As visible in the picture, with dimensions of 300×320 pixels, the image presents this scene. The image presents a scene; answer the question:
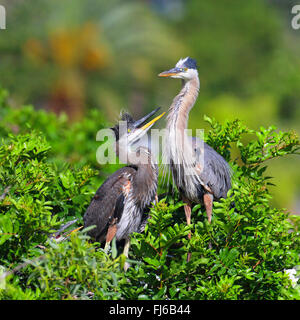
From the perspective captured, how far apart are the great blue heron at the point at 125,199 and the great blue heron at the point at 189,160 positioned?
284mm

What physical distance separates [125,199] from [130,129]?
2.73 ft

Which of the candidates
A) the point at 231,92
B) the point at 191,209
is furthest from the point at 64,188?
the point at 231,92

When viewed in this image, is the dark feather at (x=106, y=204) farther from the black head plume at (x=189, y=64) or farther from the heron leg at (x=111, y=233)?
the black head plume at (x=189, y=64)

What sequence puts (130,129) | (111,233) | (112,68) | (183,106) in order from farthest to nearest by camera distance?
(112,68) → (130,129) → (111,233) → (183,106)

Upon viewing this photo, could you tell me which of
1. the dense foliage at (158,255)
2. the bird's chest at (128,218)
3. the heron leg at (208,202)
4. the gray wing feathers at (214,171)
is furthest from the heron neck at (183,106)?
the dense foliage at (158,255)

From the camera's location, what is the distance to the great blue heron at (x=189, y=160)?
17.2 ft

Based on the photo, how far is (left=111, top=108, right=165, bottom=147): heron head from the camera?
5.88 meters

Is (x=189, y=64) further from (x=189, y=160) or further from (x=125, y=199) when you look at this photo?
(x=125, y=199)

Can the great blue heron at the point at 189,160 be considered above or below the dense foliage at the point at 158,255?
above

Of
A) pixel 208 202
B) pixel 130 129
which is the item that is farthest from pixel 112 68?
pixel 208 202

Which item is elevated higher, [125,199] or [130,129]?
[130,129]

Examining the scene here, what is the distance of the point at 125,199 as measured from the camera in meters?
5.54

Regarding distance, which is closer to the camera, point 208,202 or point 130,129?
point 208,202
